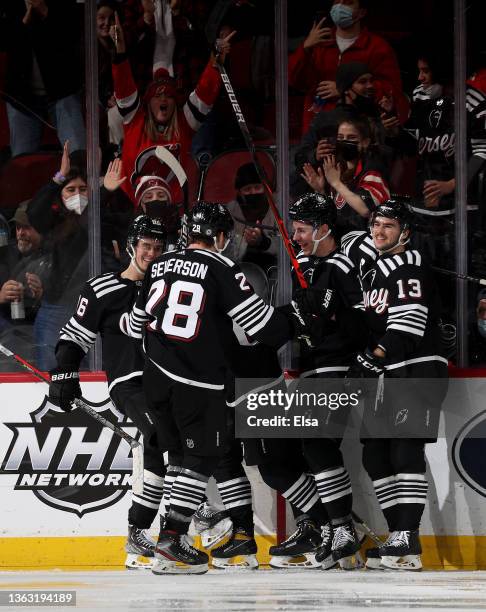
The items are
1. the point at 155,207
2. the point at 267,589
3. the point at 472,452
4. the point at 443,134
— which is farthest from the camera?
the point at 155,207

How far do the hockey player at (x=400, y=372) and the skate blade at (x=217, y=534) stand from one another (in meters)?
0.56

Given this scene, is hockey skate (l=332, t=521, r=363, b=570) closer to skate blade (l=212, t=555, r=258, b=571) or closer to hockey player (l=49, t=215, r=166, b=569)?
skate blade (l=212, t=555, r=258, b=571)

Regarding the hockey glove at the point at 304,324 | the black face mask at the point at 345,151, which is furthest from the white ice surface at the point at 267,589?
the black face mask at the point at 345,151

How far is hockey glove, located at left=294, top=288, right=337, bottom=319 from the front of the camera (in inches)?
179

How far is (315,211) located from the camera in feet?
15.8

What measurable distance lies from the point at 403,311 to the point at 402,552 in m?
0.89

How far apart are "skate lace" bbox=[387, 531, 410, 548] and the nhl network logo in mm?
1068

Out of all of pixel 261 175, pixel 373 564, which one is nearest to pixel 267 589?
pixel 373 564

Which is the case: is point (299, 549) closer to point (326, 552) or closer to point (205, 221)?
point (326, 552)

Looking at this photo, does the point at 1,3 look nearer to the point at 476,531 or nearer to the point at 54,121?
the point at 54,121

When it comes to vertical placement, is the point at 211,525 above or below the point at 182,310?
below

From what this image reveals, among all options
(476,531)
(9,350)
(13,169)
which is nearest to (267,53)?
(13,169)

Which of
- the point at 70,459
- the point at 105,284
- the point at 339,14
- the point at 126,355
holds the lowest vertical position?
the point at 70,459

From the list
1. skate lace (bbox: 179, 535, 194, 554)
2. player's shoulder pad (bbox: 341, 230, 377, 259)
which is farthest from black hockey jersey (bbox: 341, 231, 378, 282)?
skate lace (bbox: 179, 535, 194, 554)
